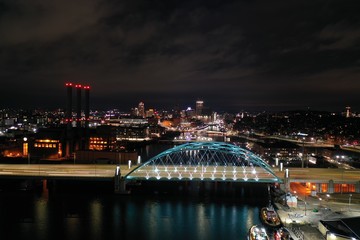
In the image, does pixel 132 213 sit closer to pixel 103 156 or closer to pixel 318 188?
pixel 318 188

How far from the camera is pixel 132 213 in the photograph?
54.7 feet

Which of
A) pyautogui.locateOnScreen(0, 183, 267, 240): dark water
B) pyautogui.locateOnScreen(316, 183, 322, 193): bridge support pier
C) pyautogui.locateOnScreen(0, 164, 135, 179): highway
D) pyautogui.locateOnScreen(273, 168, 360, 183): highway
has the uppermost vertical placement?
pyautogui.locateOnScreen(0, 164, 135, 179): highway

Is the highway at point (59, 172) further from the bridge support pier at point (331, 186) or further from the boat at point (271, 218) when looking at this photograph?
the bridge support pier at point (331, 186)

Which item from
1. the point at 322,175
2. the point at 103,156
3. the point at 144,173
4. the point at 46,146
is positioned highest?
the point at 46,146

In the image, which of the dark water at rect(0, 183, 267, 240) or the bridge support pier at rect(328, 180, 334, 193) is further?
the bridge support pier at rect(328, 180, 334, 193)

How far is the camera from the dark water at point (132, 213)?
14367 mm

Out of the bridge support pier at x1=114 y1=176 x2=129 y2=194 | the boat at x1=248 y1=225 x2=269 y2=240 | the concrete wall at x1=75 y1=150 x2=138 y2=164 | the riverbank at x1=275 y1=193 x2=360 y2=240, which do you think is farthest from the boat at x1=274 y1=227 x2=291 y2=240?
the concrete wall at x1=75 y1=150 x2=138 y2=164

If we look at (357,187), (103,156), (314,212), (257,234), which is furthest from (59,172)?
(357,187)

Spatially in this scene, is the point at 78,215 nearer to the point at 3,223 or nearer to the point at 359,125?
the point at 3,223

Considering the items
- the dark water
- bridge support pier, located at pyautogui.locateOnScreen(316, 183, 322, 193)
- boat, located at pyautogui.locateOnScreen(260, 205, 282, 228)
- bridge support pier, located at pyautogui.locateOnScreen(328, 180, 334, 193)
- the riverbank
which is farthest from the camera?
bridge support pier, located at pyautogui.locateOnScreen(316, 183, 322, 193)

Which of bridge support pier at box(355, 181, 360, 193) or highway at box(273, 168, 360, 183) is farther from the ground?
highway at box(273, 168, 360, 183)

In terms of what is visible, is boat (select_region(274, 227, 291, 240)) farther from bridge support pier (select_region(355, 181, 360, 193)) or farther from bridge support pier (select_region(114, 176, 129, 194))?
bridge support pier (select_region(114, 176, 129, 194))

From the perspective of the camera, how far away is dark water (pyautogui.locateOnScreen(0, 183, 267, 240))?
14.4m

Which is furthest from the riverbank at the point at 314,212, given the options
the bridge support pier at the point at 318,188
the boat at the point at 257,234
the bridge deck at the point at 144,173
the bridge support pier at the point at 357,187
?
the bridge deck at the point at 144,173
